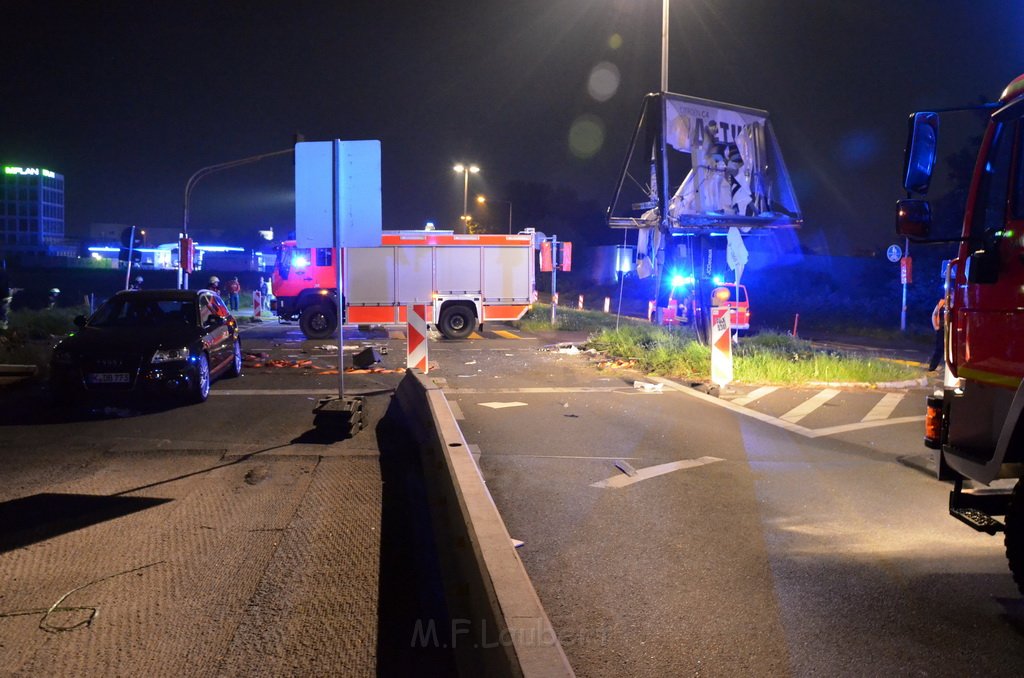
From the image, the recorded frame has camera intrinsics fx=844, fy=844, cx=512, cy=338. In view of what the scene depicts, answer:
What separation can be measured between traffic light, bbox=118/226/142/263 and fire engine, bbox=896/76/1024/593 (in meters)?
20.5

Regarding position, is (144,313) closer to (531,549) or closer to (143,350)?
(143,350)

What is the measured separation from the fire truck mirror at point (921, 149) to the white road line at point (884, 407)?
634 cm

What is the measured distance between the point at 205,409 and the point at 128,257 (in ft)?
40.9

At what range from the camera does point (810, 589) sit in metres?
4.62

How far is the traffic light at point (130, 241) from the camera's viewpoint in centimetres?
2153

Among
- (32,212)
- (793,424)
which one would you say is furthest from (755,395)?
(32,212)

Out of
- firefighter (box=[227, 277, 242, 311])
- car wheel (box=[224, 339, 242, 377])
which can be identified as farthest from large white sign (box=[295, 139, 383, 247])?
firefighter (box=[227, 277, 242, 311])

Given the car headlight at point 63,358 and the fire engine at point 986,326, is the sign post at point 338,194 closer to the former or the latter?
the car headlight at point 63,358

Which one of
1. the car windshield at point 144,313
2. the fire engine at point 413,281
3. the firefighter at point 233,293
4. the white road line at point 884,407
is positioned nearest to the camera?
the white road line at point 884,407

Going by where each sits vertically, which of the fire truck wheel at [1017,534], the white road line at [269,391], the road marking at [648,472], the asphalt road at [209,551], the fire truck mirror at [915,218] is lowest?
the asphalt road at [209,551]

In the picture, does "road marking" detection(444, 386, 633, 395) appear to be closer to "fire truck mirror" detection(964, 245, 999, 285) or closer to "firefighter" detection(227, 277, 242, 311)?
"fire truck mirror" detection(964, 245, 999, 285)

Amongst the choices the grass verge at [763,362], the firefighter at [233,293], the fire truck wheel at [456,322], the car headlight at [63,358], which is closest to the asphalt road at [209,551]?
the car headlight at [63,358]

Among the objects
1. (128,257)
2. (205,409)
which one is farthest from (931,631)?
(128,257)

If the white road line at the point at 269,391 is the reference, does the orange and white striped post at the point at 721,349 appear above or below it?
above
